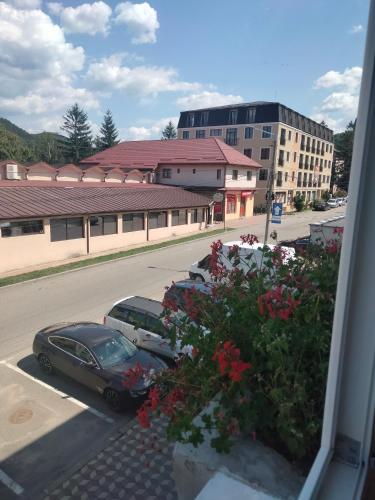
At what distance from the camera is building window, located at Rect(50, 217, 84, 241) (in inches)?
742

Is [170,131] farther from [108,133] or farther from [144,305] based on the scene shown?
[144,305]

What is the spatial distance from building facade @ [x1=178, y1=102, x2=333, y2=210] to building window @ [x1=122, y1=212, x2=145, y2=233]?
22997mm

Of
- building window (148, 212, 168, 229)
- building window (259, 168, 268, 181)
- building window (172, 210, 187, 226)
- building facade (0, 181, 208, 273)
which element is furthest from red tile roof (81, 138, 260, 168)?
building window (148, 212, 168, 229)

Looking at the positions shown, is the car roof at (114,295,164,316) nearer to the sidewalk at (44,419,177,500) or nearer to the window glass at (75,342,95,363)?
the window glass at (75,342,95,363)

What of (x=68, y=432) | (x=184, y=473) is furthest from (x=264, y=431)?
(x=68, y=432)

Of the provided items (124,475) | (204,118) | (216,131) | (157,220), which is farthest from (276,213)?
(204,118)

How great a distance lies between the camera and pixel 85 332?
28.2 feet

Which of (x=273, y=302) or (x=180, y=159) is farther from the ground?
(x=180, y=159)

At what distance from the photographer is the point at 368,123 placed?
60.1 inches

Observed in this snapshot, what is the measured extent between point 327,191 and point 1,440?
63.5 metres

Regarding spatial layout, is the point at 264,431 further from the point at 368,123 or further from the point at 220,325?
the point at 368,123

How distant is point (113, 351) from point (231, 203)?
100ft

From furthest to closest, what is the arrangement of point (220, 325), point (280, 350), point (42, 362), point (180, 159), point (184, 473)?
point (180, 159) → point (42, 362) → point (220, 325) → point (184, 473) → point (280, 350)

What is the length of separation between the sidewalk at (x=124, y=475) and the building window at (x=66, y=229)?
14.1 m
